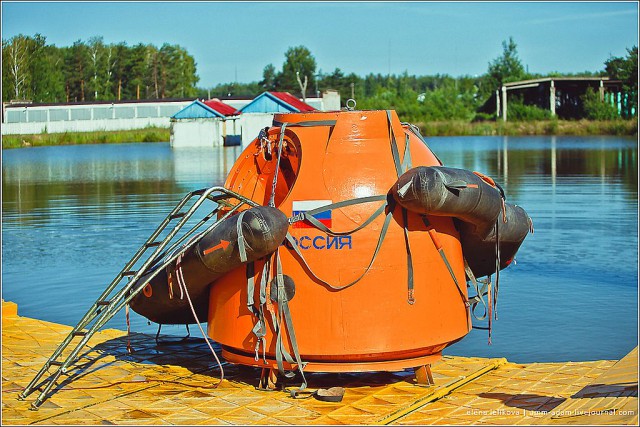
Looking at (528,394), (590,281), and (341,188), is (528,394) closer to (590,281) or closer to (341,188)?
(341,188)

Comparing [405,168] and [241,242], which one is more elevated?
[405,168]

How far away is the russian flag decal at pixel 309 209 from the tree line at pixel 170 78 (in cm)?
7699

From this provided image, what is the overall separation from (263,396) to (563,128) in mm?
73642

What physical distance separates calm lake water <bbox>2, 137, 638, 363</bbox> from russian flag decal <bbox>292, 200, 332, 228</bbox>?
13.5ft

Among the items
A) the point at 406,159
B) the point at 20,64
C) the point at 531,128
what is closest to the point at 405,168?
the point at 406,159

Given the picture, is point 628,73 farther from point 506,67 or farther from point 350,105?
point 350,105

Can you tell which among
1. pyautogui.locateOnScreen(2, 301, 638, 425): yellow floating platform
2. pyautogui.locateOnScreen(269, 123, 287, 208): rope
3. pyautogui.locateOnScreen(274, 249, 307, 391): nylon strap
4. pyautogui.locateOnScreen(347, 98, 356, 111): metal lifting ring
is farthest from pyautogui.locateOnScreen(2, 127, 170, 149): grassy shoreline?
pyautogui.locateOnScreen(274, 249, 307, 391): nylon strap

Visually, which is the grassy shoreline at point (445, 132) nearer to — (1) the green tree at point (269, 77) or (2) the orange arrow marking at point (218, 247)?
(1) the green tree at point (269, 77)

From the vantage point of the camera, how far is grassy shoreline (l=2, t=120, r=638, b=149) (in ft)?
253

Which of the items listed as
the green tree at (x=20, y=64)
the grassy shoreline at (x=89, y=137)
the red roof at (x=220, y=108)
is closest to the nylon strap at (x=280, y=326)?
the red roof at (x=220, y=108)

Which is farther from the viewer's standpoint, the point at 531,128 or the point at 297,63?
the point at 297,63

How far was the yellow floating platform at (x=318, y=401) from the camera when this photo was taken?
693 cm

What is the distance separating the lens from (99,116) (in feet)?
292

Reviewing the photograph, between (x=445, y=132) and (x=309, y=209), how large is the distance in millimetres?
76254
